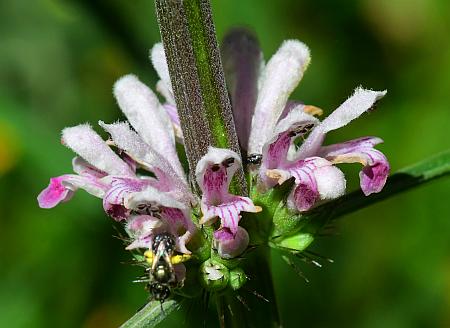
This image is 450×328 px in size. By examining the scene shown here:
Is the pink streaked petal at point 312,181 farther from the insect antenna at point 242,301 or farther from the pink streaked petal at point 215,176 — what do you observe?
the insect antenna at point 242,301

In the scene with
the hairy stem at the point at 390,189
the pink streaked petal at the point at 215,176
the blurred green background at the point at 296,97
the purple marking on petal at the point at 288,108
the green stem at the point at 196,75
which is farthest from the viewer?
the blurred green background at the point at 296,97

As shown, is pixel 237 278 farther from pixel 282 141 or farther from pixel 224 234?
pixel 282 141

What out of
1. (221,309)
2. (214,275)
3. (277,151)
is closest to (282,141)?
(277,151)

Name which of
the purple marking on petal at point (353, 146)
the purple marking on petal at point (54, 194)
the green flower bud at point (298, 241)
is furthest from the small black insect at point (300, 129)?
the purple marking on petal at point (54, 194)

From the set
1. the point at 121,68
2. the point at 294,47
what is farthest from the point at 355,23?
the point at 294,47

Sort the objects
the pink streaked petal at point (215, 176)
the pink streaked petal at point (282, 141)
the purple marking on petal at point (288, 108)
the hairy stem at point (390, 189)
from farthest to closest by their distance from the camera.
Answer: the purple marking on petal at point (288, 108), the hairy stem at point (390, 189), the pink streaked petal at point (282, 141), the pink streaked petal at point (215, 176)

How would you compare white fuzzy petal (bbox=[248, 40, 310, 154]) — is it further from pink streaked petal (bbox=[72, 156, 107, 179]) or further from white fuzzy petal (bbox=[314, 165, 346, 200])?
pink streaked petal (bbox=[72, 156, 107, 179])
